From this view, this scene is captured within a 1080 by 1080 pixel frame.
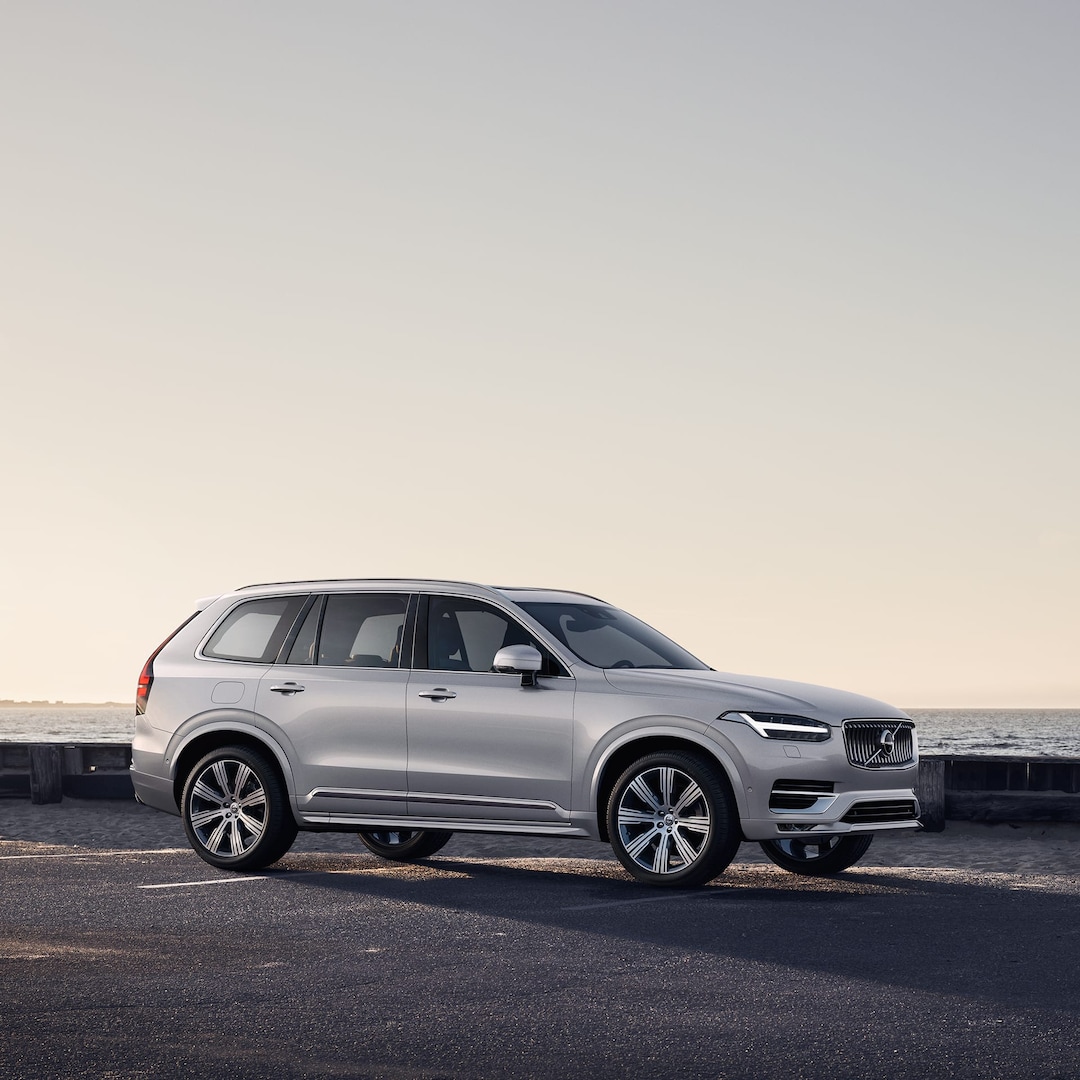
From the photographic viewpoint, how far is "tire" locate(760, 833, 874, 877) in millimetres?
10430

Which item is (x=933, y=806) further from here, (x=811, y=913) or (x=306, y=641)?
(x=306, y=641)

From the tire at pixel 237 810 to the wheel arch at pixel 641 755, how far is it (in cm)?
239

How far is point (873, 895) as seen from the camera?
915cm

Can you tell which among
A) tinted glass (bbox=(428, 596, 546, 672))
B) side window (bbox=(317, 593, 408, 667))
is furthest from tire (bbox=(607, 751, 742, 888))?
side window (bbox=(317, 593, 408, 667))

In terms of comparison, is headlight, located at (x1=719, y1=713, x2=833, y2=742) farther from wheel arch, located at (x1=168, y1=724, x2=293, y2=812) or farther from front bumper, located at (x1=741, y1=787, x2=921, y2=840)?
wheel arch, located at (x1=168, y1=724, x2=293, y2=812)

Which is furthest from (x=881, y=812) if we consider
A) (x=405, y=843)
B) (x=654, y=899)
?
(x=405, y=843)

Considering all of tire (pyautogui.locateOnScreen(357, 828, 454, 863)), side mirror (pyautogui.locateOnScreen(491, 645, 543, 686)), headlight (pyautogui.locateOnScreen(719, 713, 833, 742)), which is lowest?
tire (pyautogui.locateOnScreen(357, 828, 454, 863))

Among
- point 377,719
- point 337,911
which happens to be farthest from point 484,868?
point 337,911

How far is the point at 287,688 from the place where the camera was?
35.4 ft

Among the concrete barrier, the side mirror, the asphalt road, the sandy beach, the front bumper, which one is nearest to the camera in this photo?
the asphalt road

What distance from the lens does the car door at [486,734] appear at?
980 cm

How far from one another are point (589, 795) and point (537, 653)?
0.96 m

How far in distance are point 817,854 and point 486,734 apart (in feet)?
8.41

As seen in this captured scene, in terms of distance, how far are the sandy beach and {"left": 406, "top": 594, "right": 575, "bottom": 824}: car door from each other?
334 centimetres
